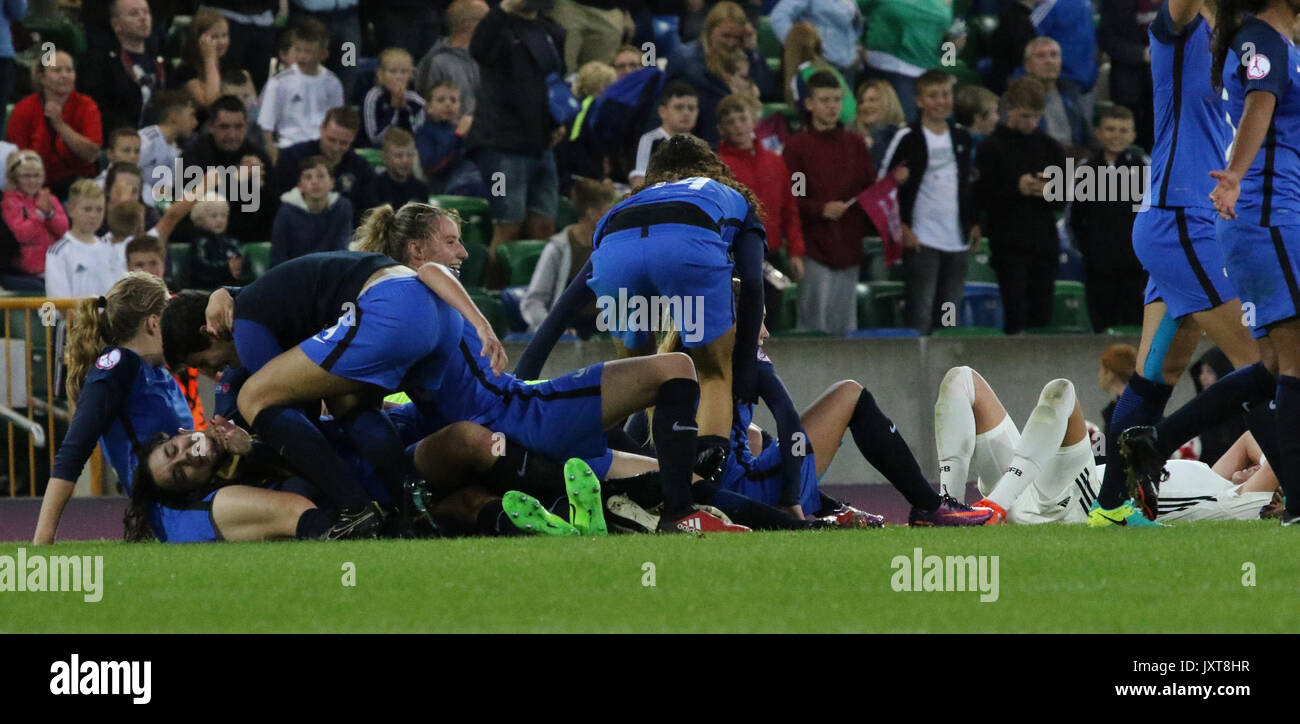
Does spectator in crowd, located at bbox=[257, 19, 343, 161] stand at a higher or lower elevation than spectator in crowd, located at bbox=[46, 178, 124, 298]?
higher

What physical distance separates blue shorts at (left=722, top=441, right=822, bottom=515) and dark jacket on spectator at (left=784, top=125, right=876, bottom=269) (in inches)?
214

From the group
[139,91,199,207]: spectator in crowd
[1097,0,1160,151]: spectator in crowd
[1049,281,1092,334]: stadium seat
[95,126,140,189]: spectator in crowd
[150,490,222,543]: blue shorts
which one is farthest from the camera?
[1097,0,1160,151]: spectator in crowd

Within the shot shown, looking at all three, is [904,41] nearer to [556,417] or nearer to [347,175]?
[347,175]

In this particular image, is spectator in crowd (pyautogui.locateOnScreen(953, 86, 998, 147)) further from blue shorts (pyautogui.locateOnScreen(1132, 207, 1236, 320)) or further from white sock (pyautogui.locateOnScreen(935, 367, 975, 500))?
blue shorts (pyautogui.locateOnScreen(1132, 207, 1236, 320))

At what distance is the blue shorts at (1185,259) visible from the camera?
26.9 feet

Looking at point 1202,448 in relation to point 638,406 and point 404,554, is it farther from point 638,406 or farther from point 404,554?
point 404,554

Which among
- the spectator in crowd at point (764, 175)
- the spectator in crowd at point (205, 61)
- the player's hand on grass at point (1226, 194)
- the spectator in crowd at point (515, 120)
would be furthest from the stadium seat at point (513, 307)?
the player's hand on grass at point (1226, 194)

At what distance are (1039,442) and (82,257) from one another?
6874 millimetres

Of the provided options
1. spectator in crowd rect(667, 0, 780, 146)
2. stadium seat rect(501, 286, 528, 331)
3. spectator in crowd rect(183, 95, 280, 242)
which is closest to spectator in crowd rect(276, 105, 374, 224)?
spectator in crowd rect(183, 95, 280, 242)

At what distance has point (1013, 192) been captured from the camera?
559 inches

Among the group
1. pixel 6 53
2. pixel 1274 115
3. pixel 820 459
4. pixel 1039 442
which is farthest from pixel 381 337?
pixel 6 53

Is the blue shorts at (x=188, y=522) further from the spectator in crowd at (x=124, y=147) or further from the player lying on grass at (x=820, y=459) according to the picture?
the spectator in crowd at (x=124, y=147)

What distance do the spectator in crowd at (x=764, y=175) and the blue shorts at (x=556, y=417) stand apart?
5027mm

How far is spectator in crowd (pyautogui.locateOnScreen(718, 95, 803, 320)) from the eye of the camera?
13.3m
